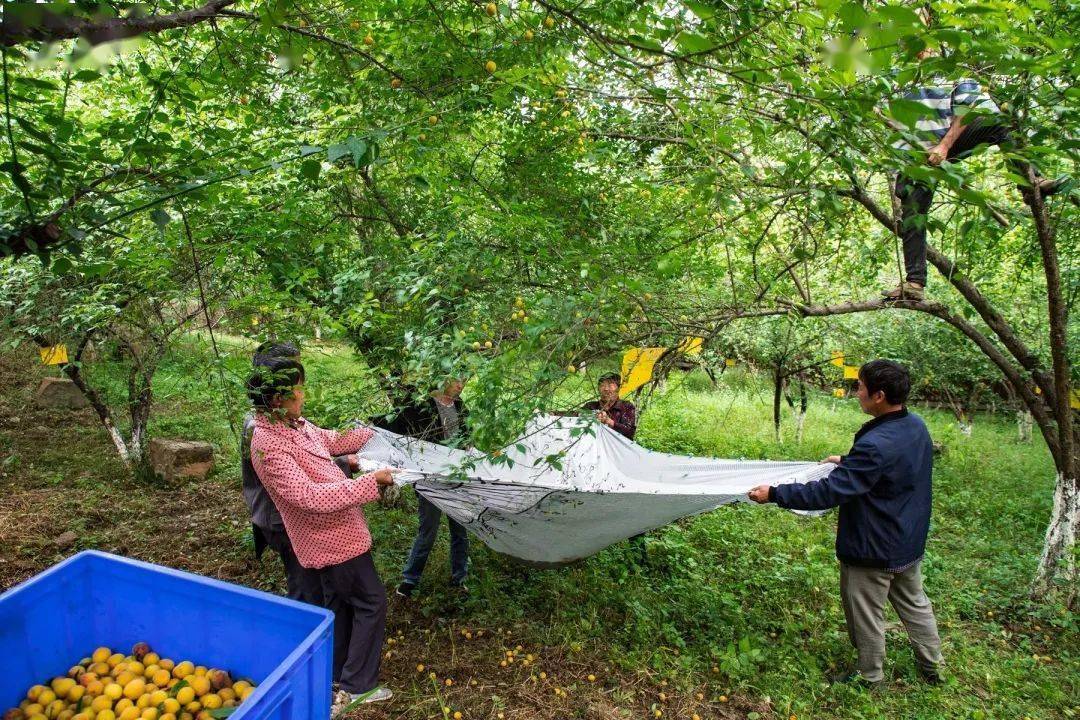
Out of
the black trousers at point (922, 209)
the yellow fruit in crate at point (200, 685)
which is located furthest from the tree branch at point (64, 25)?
the black trousers at point (922, 209)

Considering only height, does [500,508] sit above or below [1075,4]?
below

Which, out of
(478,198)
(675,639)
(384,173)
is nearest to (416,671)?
(675,639)

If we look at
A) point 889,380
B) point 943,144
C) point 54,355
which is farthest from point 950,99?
point 54,355

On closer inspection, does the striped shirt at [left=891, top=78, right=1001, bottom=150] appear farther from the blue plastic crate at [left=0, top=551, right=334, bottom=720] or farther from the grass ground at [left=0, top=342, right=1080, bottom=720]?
the blue plastic crate at [left=0, top=551, right=334, bottom=720]

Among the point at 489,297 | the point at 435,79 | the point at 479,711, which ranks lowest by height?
the point at 479,711

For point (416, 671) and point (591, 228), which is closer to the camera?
point (416, 671)

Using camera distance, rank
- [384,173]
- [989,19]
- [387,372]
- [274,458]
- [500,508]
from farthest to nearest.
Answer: [384,173]
[500,508]
[387,372]
[274,458]
[989,19]

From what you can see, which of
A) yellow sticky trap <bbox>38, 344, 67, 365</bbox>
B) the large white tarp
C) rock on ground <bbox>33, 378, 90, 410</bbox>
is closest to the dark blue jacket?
the large white tarp

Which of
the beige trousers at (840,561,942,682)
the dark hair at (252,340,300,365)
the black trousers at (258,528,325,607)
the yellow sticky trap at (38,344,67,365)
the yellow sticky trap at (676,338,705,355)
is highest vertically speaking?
the yellow sticky trap at (676,338,705,355)

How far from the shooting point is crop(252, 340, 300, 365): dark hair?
228 centimetres

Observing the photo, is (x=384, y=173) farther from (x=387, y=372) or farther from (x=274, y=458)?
(x=274, y=458)

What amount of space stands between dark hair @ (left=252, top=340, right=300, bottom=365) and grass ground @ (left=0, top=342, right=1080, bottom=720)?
14cm

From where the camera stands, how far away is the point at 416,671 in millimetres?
2832

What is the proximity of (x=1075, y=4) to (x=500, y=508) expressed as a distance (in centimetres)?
298
